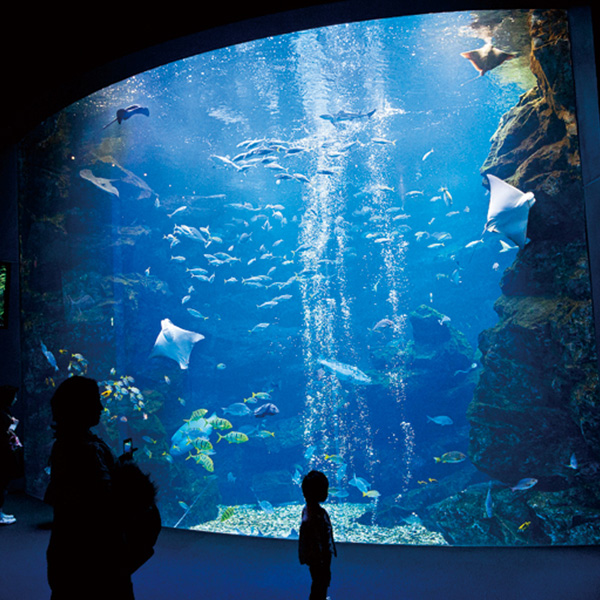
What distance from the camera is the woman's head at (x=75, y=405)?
142 centimetres

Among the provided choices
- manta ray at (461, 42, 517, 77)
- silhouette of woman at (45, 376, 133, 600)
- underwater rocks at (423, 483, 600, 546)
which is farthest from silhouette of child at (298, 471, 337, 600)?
manta ray at (461, 42, 517, 77)

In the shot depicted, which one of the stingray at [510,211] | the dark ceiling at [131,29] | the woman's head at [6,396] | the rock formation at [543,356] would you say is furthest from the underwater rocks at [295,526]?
the dark ceiling at [131,29]

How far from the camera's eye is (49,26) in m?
2.97

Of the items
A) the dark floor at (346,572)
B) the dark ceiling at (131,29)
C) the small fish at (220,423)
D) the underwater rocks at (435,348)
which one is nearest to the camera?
the dark floor at (346,572)

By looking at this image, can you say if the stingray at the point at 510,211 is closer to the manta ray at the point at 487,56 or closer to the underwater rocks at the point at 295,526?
the manta ray at the point at 487,56

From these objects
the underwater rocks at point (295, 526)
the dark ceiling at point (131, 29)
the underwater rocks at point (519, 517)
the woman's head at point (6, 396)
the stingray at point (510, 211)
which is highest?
the dark ceiling at point (131, 29)

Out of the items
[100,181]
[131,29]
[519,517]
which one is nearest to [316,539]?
[131,29]

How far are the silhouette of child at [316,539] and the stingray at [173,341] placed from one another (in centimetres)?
636

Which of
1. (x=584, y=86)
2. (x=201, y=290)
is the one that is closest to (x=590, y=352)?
(x=584, y=86)

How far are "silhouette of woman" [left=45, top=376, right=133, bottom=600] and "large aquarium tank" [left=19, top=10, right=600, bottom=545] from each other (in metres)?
2.78

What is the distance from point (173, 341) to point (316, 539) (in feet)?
22.2

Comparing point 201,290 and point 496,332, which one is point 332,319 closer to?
point 201,290

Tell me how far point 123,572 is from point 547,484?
16.6 ft

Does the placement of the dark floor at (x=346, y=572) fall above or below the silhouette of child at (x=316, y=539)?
below
